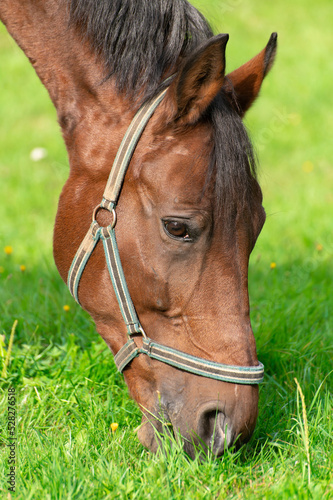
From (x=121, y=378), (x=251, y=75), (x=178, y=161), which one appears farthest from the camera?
(x=121, y=378)

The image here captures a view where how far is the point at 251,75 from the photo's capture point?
106 inches

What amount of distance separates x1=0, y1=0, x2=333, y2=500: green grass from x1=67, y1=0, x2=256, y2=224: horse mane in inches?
12.7

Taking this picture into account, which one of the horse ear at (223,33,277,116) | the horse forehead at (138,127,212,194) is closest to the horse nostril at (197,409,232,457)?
the horse forehead at (138,127,212,194)

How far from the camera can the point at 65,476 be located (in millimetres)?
2205

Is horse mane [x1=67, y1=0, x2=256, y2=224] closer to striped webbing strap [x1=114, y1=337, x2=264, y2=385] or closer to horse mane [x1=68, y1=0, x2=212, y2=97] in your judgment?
horse mane [x1=68, y1=0, x2=212, y2=97]

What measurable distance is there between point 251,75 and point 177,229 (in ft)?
3.03

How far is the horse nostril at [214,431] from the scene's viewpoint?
219 centimetres

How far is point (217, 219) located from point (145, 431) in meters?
0.95

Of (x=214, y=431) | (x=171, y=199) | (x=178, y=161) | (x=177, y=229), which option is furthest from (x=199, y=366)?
(x=178, y=161)

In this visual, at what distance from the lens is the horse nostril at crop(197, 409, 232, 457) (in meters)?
2.19

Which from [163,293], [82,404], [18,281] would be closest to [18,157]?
Result: [18,281]

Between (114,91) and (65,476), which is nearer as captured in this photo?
(65,476)

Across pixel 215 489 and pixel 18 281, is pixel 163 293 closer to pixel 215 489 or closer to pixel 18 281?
pixel 215 489

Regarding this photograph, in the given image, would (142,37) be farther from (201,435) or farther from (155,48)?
(201,435)
